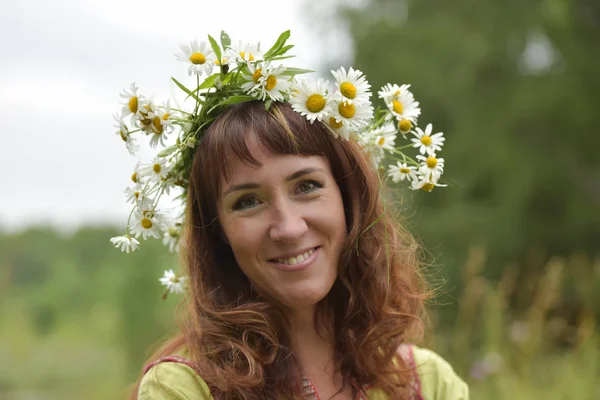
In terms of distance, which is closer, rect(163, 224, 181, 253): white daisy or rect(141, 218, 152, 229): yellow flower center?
rect(141, 218, 152, 229): yellow flower center

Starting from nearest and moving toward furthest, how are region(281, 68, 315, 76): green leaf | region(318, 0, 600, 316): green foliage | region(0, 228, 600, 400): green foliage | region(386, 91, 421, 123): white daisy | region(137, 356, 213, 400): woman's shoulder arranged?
region(137, 356, 213, 400): woman's shoulder < region(281, 68, 315, 76): green leaf < region(386, 91, 421, 123): white daisy < region(0, 228, 600, 400): green foliage < region(318, 0, 600, 316): green foliage

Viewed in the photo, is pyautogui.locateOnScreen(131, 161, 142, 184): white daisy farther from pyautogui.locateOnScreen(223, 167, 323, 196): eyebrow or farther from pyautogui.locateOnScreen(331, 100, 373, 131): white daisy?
pyautogui.locateOnScreen(331, 100, 373, 131): white daisy

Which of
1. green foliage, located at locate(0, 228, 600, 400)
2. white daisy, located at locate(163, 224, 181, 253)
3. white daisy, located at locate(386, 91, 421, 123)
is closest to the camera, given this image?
white daisy, located at locate(386, 91, 421, 123)

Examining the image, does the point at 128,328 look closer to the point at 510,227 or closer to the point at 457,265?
the point at 457,265

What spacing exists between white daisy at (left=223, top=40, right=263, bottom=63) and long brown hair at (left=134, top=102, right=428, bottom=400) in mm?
110

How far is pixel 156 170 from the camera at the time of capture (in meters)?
1.97

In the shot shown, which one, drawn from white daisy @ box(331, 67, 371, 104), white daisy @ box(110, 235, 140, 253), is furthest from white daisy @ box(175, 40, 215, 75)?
white daisy @ box(110, 235, 140, 253)

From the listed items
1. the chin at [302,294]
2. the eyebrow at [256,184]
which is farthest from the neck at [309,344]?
the eyebrow at [256,184]

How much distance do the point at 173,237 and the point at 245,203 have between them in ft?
1.32

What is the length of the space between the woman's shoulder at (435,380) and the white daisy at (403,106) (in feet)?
2.18

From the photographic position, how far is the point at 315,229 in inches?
73.9

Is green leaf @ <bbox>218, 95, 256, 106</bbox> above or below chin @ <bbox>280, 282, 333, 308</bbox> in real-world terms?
above

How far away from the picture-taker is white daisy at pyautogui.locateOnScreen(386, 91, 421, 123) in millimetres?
2002

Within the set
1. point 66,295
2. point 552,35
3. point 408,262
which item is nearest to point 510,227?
point 552,35
